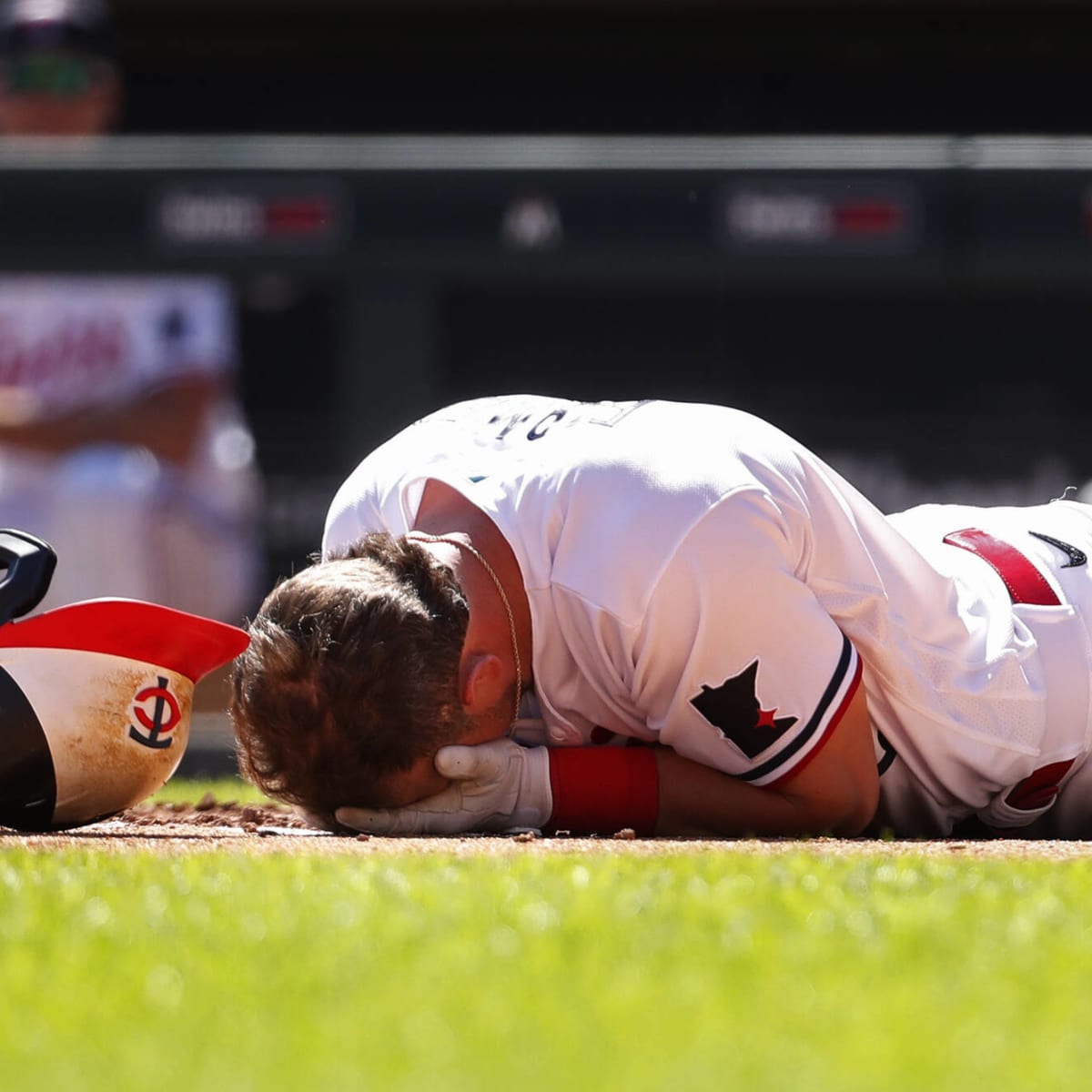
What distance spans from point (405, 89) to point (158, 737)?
8186mm

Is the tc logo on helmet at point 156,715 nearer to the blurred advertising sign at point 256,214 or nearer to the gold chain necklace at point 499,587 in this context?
the gold chain necklace at point 499,587

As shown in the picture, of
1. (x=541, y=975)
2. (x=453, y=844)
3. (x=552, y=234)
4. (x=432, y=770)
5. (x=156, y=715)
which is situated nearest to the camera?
(x=541, y=975)

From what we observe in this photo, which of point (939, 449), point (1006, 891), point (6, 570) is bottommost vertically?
point (939, 449)

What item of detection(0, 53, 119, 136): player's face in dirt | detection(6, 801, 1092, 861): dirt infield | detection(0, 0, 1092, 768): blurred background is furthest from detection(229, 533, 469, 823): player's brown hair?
detection(0, 53, 119, 136): player's face in dirt

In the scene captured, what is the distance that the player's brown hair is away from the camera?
2648 mm

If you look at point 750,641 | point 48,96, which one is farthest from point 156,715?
point 48,96

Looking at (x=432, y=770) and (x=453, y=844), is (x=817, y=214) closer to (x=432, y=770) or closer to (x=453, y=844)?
(x=432, y=770)

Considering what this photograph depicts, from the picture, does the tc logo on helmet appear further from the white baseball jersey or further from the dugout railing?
the dugout railing

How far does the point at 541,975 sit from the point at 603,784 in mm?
1231

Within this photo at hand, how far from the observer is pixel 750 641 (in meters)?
2.67

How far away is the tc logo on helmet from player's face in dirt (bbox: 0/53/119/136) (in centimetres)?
558

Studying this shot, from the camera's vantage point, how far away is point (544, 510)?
279 centimetres

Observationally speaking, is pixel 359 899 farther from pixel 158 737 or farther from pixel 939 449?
→ pixel 939 449

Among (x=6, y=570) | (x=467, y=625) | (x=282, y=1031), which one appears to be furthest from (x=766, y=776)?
(x=282, y=1031)
